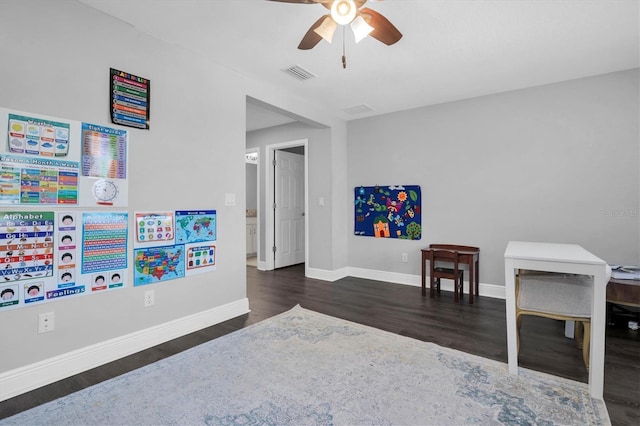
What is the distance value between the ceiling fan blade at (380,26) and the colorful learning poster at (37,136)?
201 cm

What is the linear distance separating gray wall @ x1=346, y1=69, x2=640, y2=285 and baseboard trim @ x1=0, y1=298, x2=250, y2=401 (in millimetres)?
2740

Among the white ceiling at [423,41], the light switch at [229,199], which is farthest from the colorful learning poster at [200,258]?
the white ceiling at [423,41]

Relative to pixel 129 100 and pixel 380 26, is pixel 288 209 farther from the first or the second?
pixel 380 26

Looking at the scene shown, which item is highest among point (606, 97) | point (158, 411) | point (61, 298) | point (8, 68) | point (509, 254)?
point (606, 97)

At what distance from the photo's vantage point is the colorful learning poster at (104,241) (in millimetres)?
2141

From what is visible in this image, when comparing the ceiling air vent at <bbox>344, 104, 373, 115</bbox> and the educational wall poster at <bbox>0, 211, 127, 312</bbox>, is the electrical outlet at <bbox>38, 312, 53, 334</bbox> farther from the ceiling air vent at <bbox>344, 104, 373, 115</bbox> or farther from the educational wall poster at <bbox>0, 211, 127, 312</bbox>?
the ceiling air vent at <bbox>344, 104, 373, 115</bbox>

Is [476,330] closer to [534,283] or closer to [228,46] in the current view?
[534,283]

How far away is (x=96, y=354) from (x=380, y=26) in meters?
2.85

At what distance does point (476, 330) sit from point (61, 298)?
314 centimetres

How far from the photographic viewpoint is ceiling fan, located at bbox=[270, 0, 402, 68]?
1.78m

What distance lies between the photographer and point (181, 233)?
2703 millimetres

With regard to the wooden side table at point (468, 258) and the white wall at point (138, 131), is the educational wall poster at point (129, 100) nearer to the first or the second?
the white wall at point (138, 131)

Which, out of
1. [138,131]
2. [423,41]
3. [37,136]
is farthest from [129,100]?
[423,41]

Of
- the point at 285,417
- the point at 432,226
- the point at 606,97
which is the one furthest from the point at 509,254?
the point at 606,97
